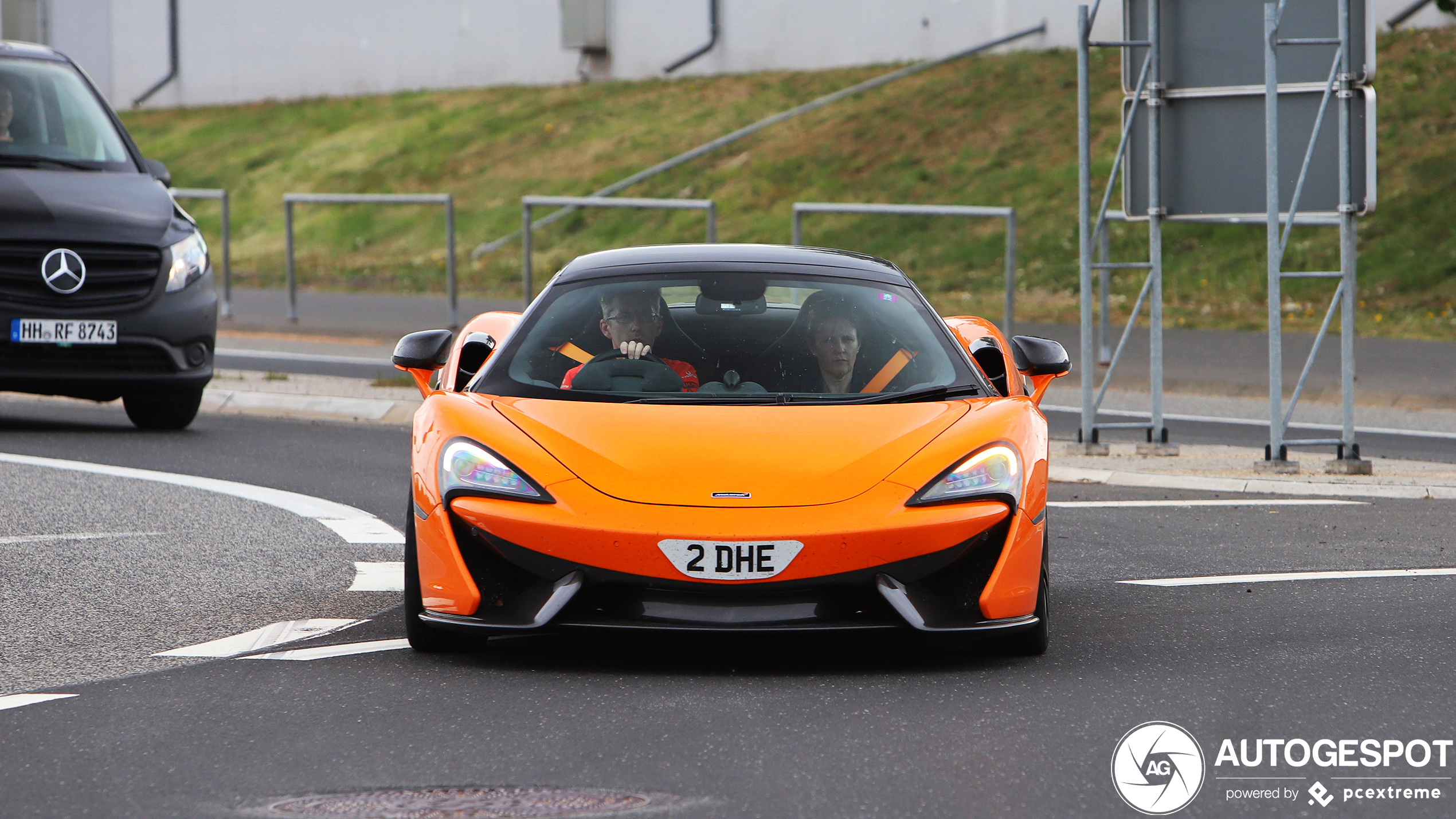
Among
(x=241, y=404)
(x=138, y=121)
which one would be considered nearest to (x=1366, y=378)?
(x=241, y=404)

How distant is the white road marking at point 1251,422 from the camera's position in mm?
13766

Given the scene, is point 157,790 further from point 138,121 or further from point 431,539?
point 138,121

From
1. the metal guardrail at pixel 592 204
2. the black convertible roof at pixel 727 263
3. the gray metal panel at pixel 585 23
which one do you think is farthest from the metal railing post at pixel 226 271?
the gray metal panel at pixel 585 23

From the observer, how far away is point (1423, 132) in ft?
87.5

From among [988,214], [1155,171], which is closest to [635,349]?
[1155,171]

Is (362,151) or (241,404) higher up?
(362,151)

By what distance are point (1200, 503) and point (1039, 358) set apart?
10.7ft

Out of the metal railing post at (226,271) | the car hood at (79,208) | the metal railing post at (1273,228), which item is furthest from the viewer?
the metal railing post at (226,271)

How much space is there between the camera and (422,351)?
23.2ft

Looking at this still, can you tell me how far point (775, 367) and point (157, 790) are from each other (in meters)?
2.67

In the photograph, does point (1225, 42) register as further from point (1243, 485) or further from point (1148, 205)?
point (1243, 485)

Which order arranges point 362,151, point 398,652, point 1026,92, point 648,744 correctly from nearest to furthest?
point 648,744 < point 398,652 < point 1026,92 < point 362,151

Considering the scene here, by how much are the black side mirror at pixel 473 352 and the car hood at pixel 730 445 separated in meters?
0.74

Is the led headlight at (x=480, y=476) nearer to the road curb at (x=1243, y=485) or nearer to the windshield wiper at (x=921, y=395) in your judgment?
the windshield wiper at (x=921, y=395)
